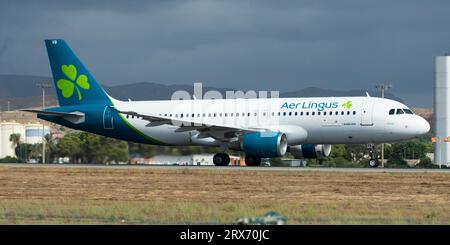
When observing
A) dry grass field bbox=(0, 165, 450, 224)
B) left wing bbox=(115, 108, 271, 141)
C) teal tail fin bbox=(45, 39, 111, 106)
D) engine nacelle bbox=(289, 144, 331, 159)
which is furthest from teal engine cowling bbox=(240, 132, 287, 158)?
teal tail fin bbox=(45, 39, 111, 106)

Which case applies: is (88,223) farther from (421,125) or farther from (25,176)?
(421,125)

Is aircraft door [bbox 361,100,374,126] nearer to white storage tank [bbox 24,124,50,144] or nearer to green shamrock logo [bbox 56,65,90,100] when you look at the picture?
green shamrock logo [bbox 56,65,90,100]

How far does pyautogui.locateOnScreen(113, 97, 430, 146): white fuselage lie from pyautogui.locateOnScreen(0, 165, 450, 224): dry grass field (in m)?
7.36

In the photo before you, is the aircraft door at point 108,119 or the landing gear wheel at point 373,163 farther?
the aircraft door at point 108,119

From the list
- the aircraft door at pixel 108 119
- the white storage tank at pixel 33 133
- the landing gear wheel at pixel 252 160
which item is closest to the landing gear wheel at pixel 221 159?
the landing gear wheel at pixel 252 160

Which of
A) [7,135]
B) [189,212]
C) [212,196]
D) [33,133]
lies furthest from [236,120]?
[33,133]

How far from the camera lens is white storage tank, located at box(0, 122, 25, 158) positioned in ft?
378

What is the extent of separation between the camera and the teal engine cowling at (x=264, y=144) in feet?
155

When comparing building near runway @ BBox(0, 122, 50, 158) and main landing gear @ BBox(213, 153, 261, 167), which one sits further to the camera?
building near runway @ BBox(0, 122, 50, 158)

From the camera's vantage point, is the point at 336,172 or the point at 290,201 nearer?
the point at 290,201

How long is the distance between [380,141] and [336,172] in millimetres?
7396

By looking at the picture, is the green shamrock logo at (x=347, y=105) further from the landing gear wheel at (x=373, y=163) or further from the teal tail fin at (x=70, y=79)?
the teal tail fin at (x=70, y=79)
